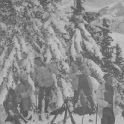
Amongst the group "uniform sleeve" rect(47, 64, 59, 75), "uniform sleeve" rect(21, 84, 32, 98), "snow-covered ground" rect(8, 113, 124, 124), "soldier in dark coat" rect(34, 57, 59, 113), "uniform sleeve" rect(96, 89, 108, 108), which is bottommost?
"snow-covered ground" rect(8, 113, 124, 124)

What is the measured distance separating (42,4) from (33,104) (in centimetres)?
494

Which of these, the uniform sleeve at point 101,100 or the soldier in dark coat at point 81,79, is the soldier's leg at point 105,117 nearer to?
the uniform sleeve at point 101,100

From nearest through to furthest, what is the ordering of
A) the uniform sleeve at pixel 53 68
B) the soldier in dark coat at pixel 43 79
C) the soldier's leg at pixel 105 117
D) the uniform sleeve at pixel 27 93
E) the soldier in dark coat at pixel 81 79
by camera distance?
1. the soldier's leg at pixel 105 117
2. the soldier in dark coat at pixel 43 79
3. the uniform sleeve at pixel 27 93
4. the soldier in dark coat at pixel 81 79
5. the uniform sleeve at pixel 53 68

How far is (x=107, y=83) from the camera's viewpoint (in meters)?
9.88

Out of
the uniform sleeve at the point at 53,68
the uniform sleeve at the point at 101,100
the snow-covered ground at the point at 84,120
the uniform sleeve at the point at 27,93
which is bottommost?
the snow-covered ground at the point at 84,120

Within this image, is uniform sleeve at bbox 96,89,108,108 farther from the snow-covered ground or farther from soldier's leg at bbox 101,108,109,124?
the snow-covered ground

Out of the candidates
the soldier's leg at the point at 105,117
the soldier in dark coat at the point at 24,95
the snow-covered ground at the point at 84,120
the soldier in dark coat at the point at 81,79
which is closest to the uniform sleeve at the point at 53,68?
the soldier in dark coat at the point at 81,79

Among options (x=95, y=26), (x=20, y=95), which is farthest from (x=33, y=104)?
(x=95, y=26)

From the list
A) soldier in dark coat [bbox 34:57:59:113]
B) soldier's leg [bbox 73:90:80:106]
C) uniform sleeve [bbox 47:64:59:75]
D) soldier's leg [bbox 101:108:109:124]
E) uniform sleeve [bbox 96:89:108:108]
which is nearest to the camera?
uniform sleeve [bbox 96:89:108:108]

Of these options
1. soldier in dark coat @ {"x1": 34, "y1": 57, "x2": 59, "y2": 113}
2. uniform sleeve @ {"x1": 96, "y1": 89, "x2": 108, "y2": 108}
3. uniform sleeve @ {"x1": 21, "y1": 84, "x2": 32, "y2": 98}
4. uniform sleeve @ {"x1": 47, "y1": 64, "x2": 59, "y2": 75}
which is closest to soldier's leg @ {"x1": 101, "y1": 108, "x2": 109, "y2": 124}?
uniform sleeve @ {"x1": 96, "y1": 89, "x2": 108, "y2": 108}

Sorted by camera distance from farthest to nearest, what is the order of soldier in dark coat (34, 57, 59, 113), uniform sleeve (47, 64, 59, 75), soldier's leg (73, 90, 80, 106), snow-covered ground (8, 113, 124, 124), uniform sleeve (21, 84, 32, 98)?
uniform sleeve (47, 64, 59, 75) < soldier's leg (73, 90, 80, 106) < uniform sleeve (21, 84, 32, 98) < soldier in dark coat (34, 57, 59, 113) < snow-covered ground (8, 113, 124, 124)

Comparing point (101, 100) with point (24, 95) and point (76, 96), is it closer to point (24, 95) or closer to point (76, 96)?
point (76, 96)

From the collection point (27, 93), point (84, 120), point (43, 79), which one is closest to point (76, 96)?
point (43, 79)

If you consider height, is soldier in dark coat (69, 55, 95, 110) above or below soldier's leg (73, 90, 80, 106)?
above
